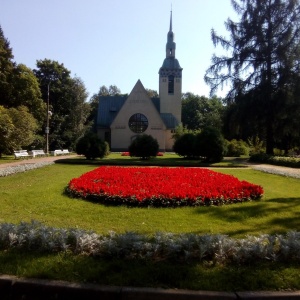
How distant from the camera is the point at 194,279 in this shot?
3.93m

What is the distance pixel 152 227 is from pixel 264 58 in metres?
28.4

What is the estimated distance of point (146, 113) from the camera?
5216 cm

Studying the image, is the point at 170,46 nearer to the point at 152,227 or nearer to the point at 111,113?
the point at 111,113

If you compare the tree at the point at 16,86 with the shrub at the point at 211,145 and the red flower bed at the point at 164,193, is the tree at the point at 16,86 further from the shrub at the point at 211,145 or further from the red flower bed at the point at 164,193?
the red flower bed at the point at 164,193

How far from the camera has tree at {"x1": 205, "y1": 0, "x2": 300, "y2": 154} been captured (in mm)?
29719

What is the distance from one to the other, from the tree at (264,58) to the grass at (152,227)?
731 inches

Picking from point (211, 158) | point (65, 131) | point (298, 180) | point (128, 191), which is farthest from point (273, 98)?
point (65, 131)

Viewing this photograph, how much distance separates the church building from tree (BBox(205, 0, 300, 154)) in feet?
67.1

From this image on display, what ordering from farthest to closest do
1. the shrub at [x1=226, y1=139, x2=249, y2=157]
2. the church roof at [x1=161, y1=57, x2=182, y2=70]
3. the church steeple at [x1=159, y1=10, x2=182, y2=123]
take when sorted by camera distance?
the church roof at [x1=161, y1=57, x2=182, y2=70] < the church steeple at [x1=159, y1=10, x2=182, y2=123] < the shrub at [x1=226, y1=139, x2=249, y2=157]

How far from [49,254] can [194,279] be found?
2.03 metres

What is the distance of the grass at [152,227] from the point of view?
12.9ft

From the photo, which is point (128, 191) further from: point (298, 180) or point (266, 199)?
point (298, 180)

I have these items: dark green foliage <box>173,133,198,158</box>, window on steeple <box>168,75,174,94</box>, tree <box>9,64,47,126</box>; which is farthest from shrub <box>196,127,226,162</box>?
window on steeple <box>168,75,174,94</box>

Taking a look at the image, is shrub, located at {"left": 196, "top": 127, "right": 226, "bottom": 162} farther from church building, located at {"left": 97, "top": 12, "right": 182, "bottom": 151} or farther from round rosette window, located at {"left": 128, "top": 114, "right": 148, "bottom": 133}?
round rosette window, located at {"left": 128, "top": 114, "right": 148, "bottom": 133}
